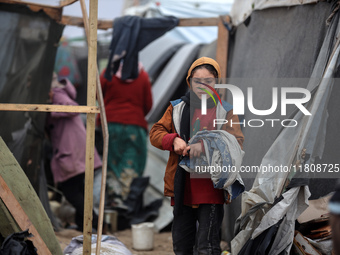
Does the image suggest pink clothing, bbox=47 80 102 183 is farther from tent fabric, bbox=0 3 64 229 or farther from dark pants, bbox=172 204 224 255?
dark pants, bbox=172 204 224 255

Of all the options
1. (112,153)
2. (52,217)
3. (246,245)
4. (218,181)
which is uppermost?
(218,181)

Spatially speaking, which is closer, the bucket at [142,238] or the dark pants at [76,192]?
the bucket at [142,238]

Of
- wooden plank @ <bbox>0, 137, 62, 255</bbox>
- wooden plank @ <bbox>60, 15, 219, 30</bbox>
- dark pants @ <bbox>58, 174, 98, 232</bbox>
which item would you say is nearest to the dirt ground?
dark pants @ <bbox>58, 174, 98, 232</bbox>

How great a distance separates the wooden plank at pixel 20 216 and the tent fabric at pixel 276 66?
1.41 meters

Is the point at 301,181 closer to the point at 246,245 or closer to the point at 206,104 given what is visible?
the point at 246,245

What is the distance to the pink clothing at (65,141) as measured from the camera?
5832 millimetres

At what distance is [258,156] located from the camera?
14.3 ft

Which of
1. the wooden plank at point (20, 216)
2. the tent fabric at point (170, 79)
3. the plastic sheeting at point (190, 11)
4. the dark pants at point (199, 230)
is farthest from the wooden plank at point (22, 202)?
the plastic sheeting at point (190, 11)

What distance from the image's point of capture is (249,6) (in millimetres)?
5297

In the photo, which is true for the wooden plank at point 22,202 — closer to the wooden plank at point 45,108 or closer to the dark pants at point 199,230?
the wooden plank at point 45,108

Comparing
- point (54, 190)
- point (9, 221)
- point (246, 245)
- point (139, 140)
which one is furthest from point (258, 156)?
point (54, 190)

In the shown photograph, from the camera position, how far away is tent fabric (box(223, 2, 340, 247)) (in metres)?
3.84

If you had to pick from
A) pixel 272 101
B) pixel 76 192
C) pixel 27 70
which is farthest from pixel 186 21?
pixel 76 192

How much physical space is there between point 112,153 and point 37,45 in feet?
6.00
